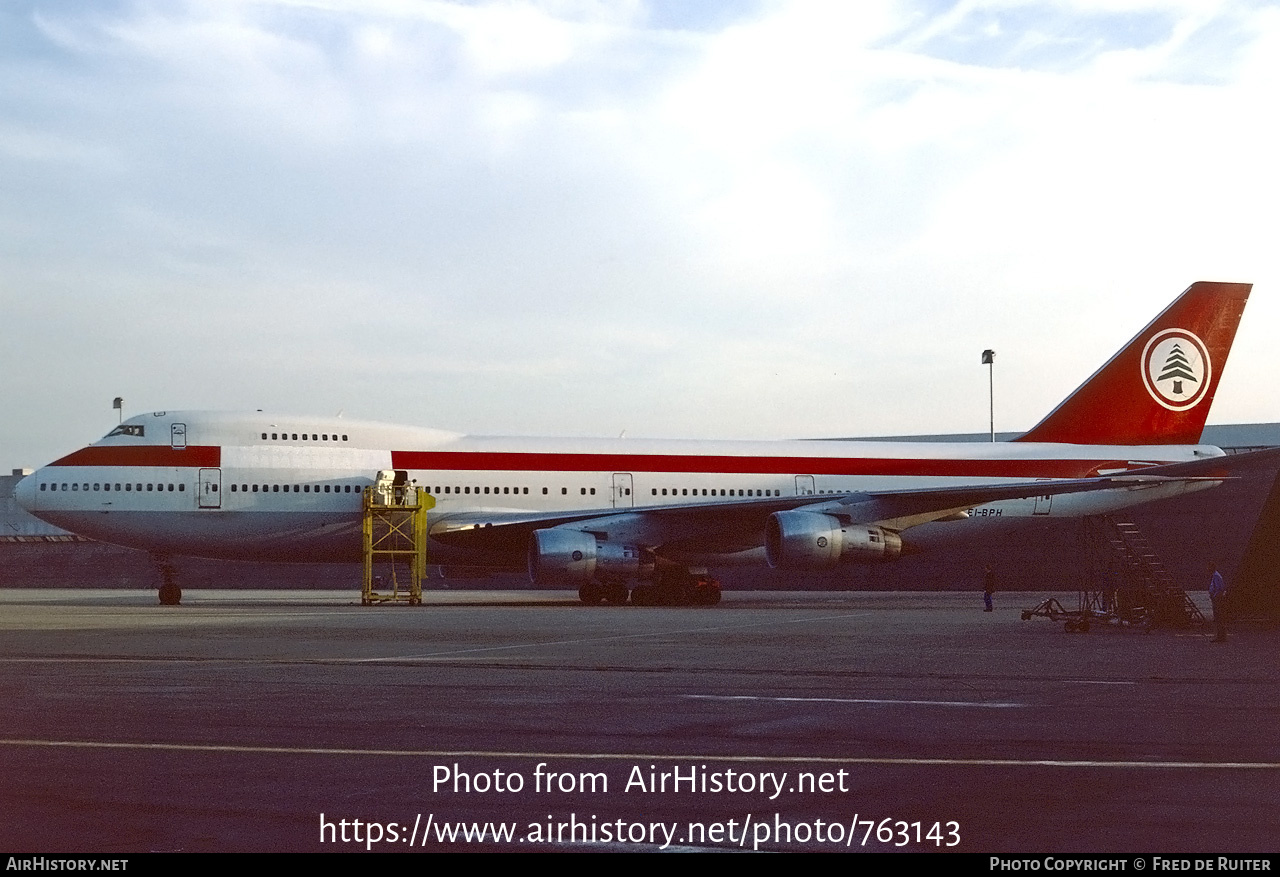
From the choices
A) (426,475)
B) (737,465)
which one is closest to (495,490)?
(426,475)

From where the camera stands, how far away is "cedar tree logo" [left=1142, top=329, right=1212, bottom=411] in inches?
1462

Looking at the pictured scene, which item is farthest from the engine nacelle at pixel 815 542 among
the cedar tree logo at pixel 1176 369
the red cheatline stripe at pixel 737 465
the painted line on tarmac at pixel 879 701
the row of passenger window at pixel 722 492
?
the painted line on tarmac at pixel 879 701

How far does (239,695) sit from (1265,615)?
18470 mm

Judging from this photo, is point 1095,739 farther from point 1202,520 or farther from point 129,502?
point 1202,520

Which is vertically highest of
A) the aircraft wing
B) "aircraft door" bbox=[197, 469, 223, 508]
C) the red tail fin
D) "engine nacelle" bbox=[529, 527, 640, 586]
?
the red tail fin

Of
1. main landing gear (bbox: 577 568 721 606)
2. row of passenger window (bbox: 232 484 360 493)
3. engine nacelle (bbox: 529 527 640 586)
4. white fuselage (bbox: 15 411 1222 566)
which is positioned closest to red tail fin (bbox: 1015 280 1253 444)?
white fuselage (bbox: 15 411 1222 566)

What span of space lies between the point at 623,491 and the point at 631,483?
11.7 inches

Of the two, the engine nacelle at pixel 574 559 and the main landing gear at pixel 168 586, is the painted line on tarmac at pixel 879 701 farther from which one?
the main landing gear at pixel 168 586

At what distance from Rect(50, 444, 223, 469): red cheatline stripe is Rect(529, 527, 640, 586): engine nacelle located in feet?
26.5

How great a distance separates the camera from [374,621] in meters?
24.0

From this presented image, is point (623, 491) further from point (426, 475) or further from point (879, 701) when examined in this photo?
Result: point (879, 701)

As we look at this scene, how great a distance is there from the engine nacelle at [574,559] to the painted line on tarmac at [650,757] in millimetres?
22595

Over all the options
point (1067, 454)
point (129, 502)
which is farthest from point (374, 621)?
point (1067, 454)

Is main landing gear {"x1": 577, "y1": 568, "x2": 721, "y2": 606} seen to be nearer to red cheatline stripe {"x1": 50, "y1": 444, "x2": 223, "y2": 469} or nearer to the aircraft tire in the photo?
the aircraft tire
